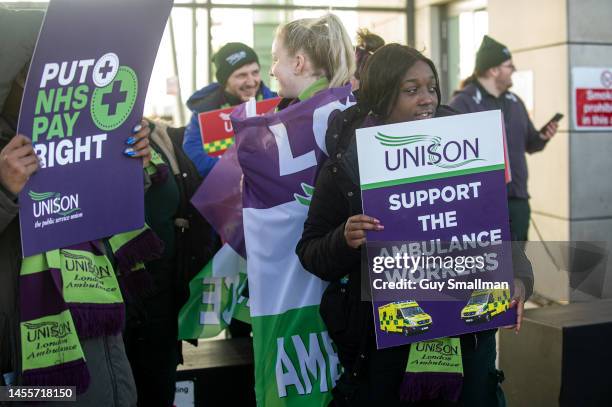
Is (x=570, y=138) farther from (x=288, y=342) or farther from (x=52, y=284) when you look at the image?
(x=52, y=284)

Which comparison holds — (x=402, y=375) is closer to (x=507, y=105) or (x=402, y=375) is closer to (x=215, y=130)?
(x=215, y=130)

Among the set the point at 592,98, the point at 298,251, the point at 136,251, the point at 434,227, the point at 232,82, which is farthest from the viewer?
the point at 592,98

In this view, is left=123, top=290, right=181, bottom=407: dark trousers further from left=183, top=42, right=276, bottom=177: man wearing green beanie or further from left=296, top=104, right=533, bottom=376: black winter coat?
left=183, top=42, right=276, bottom=177: man wearing green beanie

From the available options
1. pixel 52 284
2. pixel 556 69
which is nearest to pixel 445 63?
pixel 556 69

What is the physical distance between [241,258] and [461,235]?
4.57 ft

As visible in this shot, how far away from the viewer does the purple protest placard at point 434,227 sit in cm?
221

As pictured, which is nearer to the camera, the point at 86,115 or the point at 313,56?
the point at 86,115

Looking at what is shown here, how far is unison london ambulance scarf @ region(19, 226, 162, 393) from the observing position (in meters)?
2.06

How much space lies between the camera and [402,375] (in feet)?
7.64

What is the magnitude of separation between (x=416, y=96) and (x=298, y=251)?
1.90 ft

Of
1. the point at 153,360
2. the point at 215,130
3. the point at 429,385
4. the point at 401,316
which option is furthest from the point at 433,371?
the point at 215,130

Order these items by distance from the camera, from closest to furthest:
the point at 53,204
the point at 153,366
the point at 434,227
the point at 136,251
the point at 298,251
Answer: the point at 53,204
the point at 434,227
the point at 298,251
the point at 136,251
the point at 153,366

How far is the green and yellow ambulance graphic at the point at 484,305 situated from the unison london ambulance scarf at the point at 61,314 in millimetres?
940

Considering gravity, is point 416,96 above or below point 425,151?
above
